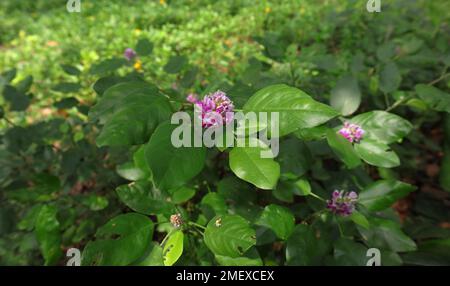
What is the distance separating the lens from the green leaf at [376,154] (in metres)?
1.03

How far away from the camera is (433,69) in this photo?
7.32 ft

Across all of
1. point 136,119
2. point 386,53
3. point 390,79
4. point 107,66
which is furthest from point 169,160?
point 386,53

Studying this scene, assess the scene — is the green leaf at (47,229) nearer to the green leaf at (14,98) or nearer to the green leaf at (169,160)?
the green leaf at (169,160)

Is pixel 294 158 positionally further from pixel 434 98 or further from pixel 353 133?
pixel 434 98

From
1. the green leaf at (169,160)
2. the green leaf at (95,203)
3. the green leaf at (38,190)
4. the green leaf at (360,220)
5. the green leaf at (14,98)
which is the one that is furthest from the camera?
the green leaf at (14,98)

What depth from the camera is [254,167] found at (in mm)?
721

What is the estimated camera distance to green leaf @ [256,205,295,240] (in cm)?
95

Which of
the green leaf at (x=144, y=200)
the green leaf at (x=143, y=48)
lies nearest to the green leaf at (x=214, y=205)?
the green leaf at (x=144, y=200)

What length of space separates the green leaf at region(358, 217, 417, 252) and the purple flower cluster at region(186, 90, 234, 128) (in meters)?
0.68

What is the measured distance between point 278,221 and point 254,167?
0.30 metres

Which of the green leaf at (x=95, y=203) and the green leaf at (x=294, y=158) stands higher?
the green leaf at (x=294, y=158)

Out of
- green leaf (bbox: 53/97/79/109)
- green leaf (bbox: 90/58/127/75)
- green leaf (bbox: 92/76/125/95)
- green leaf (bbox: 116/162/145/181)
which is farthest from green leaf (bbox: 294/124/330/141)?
green leaf (bbox: 53/97/79/109)

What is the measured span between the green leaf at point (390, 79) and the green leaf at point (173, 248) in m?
1.07
